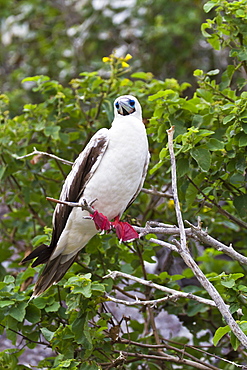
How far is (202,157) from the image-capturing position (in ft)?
9.73

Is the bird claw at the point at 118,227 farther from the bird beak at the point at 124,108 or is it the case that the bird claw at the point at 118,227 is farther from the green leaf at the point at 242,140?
the green leaf at the point at 242,140

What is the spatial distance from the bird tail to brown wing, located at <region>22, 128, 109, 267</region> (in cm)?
5

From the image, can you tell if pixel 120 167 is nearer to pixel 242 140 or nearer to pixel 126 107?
pixel 126 107

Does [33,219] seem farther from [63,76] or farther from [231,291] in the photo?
[63,76]

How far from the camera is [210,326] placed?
3.75m

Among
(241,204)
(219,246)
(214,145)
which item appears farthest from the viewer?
(241,204)

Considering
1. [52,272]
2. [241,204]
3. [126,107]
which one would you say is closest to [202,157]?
[241,204]

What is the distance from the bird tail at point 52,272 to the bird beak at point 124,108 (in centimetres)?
91

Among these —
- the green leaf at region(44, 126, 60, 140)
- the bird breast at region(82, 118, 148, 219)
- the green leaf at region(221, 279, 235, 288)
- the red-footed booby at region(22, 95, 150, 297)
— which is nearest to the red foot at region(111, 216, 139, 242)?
the red-footed booby at region(22, 95, 150, 297)

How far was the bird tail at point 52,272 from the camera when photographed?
3064 millimetres

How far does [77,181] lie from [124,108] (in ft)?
1.61

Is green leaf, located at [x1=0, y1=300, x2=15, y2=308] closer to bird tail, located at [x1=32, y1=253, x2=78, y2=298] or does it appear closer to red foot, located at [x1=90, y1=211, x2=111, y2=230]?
bird tail, located at [x1=32, y1=253, x2=78, y2=298]

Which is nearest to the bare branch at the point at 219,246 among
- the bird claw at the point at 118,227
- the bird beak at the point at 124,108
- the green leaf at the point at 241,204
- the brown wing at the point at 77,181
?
the bird claw at the point at 118,227

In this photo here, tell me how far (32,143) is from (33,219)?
1.86 feet
